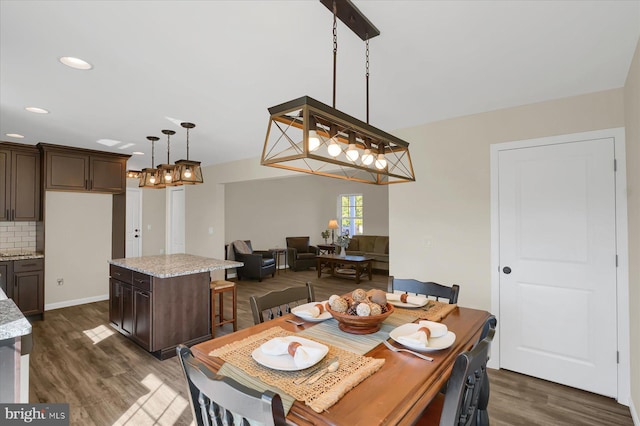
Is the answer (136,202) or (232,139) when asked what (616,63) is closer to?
(232,139)

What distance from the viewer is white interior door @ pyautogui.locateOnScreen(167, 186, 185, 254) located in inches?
255

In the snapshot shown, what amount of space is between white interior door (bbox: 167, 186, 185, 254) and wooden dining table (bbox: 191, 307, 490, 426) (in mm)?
5363

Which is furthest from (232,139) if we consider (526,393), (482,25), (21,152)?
(526,393)

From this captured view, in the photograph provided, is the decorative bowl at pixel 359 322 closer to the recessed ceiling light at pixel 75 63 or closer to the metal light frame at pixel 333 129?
the metal light frame at pixel 333 129

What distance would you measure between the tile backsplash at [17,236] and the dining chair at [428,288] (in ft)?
17.5

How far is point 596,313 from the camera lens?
255 cm

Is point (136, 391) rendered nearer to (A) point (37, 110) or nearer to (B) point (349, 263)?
(A) point (37, 110)

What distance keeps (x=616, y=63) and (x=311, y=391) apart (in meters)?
2.75

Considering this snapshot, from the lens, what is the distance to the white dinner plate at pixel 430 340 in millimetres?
1453

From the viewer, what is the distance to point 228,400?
949 millimetres

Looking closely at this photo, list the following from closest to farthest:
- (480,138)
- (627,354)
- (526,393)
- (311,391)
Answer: (311,391), (627,354), (526,393), (480,138)

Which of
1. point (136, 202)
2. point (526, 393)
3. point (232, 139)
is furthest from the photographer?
point (136, 202)

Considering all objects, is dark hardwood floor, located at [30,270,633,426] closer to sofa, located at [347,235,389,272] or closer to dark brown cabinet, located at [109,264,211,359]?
dark brown cabinet, located at [109,264,211,359]

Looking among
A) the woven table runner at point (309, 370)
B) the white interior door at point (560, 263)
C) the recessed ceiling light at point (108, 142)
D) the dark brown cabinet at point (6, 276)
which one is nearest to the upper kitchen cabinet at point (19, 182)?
the dark brown cabinet at point (6, 276)
